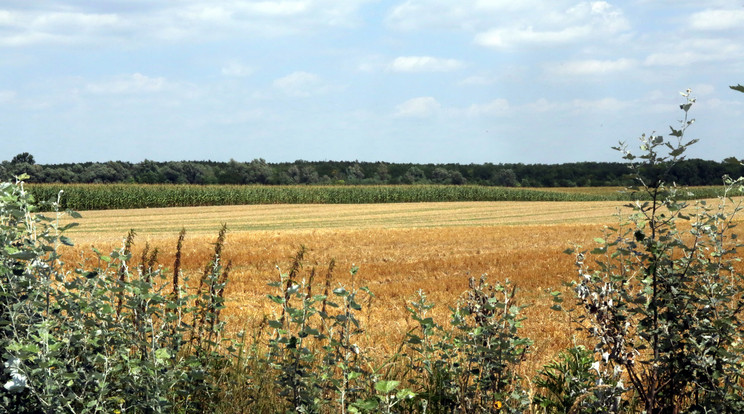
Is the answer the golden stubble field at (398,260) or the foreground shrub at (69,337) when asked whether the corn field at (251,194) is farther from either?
the foreground shrub at (69,337)

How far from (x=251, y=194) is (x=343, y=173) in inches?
1907

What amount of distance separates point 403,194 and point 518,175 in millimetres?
53873

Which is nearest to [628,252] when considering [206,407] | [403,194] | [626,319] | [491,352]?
[626,319]

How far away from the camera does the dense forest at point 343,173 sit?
7269 cm

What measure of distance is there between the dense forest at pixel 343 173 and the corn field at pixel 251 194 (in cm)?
505

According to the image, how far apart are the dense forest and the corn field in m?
5.05

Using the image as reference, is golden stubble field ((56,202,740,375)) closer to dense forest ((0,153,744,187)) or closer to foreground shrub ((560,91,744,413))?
foreground shrub ((560,91,744,413))

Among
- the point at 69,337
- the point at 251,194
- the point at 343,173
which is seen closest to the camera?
the point at 69,337

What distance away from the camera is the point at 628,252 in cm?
356

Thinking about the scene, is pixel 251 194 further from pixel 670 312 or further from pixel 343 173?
pixel 670 312

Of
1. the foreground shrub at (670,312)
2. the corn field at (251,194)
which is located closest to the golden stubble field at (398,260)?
the foreground shrub at (670,312)

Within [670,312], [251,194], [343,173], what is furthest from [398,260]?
[343,173]

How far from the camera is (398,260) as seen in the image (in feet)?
57.2

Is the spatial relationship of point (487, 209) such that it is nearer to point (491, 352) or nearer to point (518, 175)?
point (491, 352)
